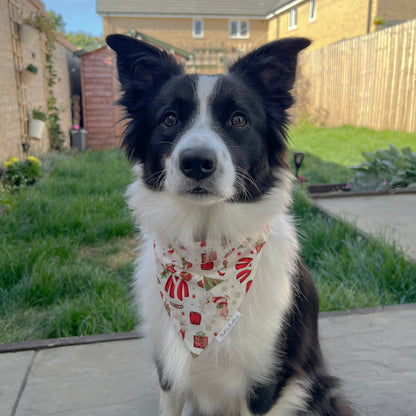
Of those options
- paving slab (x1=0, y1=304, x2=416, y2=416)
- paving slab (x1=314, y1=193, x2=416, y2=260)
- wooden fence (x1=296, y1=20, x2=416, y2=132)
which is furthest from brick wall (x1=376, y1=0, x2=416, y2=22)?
paving slab (x1=0, y1=304, x2=416, y2=416)

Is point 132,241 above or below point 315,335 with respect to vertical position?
below

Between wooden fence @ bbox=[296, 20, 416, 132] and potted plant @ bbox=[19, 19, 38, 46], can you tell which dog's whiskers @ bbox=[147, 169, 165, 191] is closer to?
potted plant @ bbox=[19, 19, 38, 46]

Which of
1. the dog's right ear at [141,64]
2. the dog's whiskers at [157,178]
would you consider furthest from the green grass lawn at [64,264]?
the dog's right ear at [141,64]

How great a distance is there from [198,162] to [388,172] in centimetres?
549

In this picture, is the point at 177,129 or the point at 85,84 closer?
the point at 177,129

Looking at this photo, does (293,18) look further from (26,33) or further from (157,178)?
(157,178)

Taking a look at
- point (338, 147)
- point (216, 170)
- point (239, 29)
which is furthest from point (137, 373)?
point (239, 29)

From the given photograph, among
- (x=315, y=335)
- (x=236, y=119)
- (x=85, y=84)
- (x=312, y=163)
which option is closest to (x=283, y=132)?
(x=236, y=119)

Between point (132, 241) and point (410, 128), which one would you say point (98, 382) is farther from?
point (410, 128)

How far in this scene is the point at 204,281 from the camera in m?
1.91

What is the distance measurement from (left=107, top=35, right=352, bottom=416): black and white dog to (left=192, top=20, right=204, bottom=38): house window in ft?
88.6

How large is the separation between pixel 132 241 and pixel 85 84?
369 inches

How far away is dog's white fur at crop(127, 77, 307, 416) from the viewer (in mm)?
1735

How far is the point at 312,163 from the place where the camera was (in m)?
8.67
